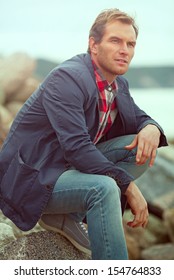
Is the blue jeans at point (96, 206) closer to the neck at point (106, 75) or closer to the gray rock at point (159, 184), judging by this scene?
the neck at point (106, 75)

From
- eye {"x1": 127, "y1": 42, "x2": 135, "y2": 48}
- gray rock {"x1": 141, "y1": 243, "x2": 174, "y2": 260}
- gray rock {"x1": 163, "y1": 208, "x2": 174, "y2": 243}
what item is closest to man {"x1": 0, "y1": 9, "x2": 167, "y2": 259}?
eye {"x1": 127, "y1": 42, "x2": 135, "y2": 48}

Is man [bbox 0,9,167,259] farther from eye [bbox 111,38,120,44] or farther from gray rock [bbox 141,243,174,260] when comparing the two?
gray rock [bbox 141,243,174,260]

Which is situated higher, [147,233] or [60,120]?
[60,120]

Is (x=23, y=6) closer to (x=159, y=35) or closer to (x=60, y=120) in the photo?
(x=159, y=35)

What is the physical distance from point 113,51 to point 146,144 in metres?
0.34

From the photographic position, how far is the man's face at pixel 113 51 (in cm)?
204

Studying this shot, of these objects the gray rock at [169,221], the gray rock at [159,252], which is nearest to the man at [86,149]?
the gray rock at [159,252]

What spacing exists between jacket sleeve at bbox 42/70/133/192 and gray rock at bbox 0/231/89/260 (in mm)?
324

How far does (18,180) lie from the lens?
6.36ft

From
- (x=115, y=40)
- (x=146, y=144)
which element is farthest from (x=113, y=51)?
(x=146, y=144)

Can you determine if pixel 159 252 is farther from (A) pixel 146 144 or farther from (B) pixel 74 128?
(B) pixel 74 128

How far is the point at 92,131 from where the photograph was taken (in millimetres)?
2020

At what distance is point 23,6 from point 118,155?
830mm
